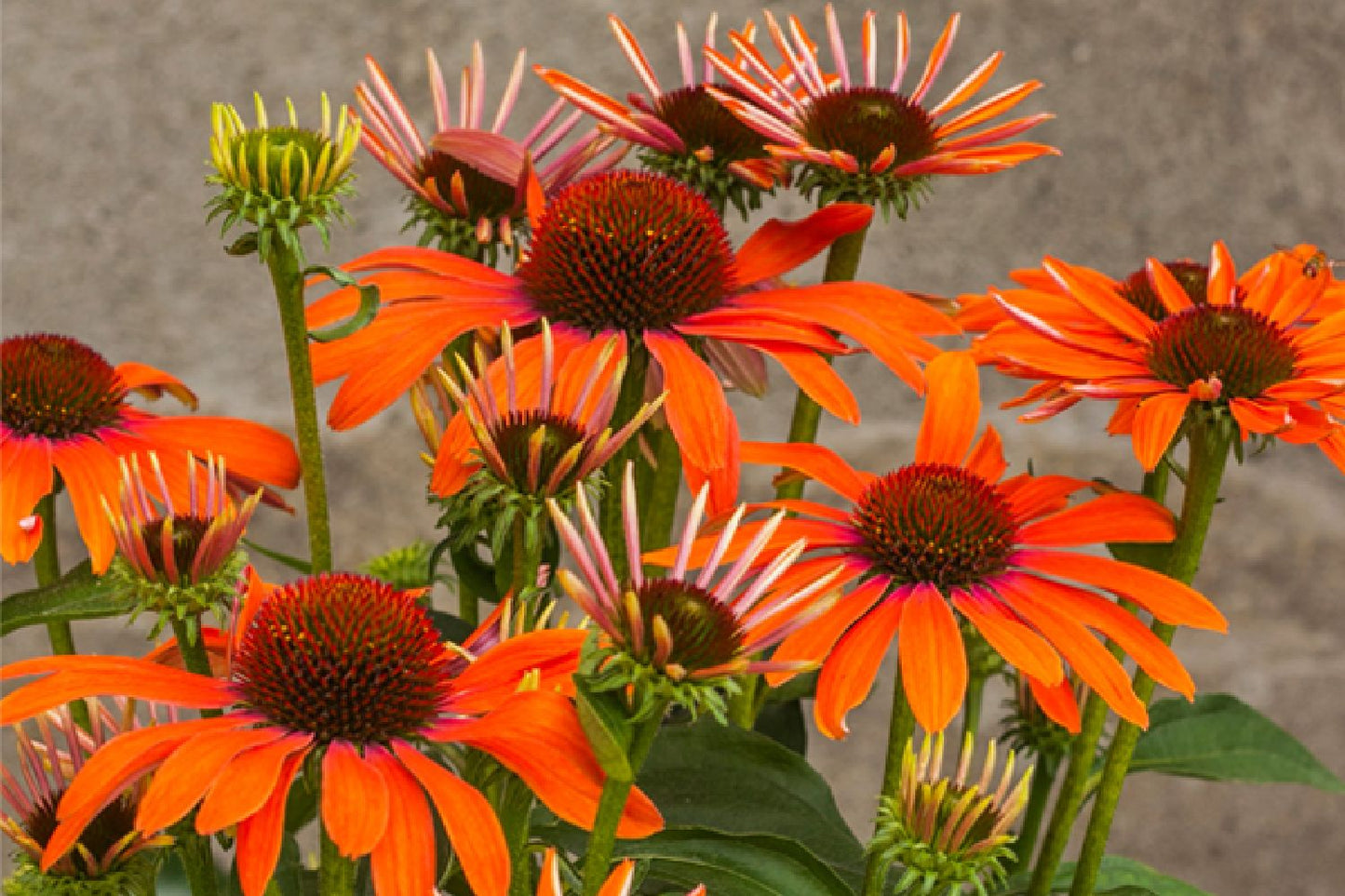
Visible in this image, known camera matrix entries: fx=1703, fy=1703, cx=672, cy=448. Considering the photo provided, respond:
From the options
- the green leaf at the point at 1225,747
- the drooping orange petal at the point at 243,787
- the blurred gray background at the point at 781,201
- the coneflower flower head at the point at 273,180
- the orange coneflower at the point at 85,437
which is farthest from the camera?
the blurred gray background at the point at 781,201

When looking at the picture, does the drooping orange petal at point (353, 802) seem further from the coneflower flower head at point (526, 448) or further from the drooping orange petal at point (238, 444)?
the drooping orange petal at point (238, 444)

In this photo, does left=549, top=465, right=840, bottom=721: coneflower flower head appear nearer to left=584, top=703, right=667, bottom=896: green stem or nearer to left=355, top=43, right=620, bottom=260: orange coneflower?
left=584, top=703, right=667, bottom=896: green stem

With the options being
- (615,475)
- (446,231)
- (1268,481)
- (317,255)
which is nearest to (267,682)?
(615,475)

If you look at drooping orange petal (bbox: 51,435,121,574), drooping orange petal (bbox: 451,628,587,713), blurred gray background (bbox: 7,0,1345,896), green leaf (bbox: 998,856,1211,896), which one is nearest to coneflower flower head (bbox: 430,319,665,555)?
drooping orange petal (bbox: 451,628,587,713)

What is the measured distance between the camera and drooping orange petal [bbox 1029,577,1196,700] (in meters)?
0.47

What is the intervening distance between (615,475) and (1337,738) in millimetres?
898

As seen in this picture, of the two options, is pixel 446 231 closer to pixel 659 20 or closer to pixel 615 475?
pixel 615 475

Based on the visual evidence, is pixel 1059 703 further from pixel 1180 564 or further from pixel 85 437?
pixel 85 437

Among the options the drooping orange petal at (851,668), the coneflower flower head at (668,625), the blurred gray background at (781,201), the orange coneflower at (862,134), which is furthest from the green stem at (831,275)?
the blurred gray background at (781,201)

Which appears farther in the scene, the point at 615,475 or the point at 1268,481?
the point at 1268,481

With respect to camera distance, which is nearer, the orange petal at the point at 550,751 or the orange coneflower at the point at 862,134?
the orange petal at the point at 550,751

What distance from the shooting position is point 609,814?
378 mm

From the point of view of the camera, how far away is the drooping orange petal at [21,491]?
535mm

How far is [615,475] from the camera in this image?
1.72 feet
